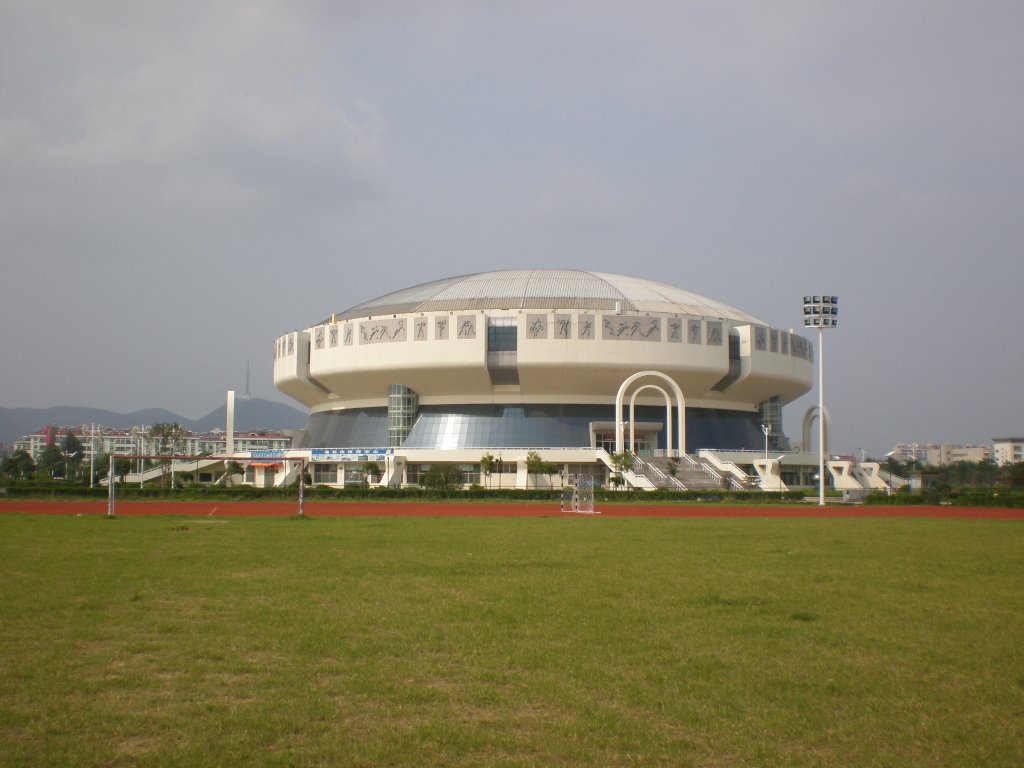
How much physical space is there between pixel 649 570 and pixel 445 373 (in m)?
49.8

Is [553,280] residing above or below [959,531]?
above

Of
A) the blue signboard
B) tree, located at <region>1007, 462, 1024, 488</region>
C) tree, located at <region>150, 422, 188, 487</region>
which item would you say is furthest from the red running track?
tree, located at <region>150, 422, 188, 487</region>

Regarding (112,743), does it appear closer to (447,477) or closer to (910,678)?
(910,678)

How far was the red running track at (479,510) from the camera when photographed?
33.4m

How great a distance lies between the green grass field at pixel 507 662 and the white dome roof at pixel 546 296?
51.1 meters

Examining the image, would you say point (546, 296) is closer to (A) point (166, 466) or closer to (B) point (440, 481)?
(B) point (440, 481)

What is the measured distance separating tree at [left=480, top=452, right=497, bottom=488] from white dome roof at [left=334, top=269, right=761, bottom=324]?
11.5 metres

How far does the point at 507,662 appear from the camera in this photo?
7.39 metres

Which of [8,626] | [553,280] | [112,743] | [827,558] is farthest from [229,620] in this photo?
[553,280]

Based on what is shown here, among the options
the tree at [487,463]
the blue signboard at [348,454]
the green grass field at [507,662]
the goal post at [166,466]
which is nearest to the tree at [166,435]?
the goal post at [166,466]

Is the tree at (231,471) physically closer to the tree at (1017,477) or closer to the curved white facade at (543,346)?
the curved white facade at (543,346)

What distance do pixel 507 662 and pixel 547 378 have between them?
184 ft

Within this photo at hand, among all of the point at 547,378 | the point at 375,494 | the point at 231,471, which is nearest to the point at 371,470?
the point at 231,471

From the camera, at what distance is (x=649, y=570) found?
13.7 meters
